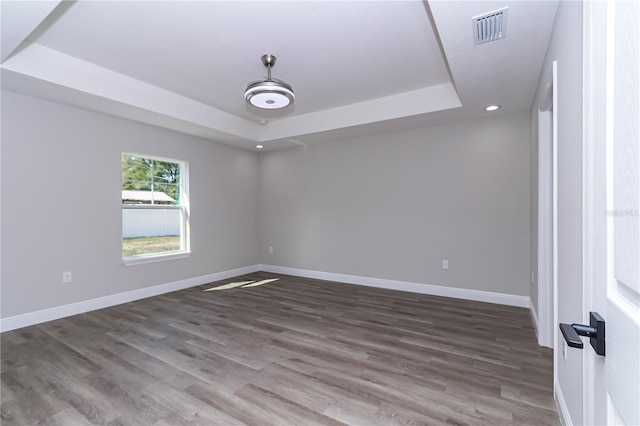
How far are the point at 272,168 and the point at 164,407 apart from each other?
469 cm

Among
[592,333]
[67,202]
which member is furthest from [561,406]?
[67,202]

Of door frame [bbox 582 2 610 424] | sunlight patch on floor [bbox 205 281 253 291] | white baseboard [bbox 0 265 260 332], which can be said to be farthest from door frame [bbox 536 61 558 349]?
white baseboard [bbox 0 265 260 332]

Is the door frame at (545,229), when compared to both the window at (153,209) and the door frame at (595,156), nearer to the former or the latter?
the door frame at (595,156)

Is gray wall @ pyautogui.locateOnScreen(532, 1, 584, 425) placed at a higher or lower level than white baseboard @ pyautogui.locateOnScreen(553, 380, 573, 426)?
higher

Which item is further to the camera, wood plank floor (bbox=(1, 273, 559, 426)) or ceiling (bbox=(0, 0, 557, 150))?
ceiling (bbox=(0, 0, 557, 150))

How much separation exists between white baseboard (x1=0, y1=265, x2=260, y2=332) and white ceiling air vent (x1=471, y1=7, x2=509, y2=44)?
481 centimetres

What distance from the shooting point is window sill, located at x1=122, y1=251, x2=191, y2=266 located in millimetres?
4152

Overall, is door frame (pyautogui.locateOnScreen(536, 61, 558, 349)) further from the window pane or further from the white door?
the window pane

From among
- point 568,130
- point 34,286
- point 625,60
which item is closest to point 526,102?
point 568,130

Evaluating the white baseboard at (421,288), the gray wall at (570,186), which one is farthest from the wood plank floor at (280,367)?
the gray wall at (570,186)

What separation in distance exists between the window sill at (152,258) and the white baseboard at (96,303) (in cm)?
38

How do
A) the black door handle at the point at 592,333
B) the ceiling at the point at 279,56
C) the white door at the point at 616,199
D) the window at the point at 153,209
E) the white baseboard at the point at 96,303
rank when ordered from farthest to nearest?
the window at the point at 153,209 < the white baseboard at the point at 96,303 < the ceiling at the point at 279,56 < the black door handle at the point at 592,333 < the white door at the point at 616,199

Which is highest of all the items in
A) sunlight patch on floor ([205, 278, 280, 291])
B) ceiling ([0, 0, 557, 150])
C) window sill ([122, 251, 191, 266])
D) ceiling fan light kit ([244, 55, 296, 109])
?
ceiling ([0, 0, 557, 150])

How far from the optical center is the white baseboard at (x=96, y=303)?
3.18m
